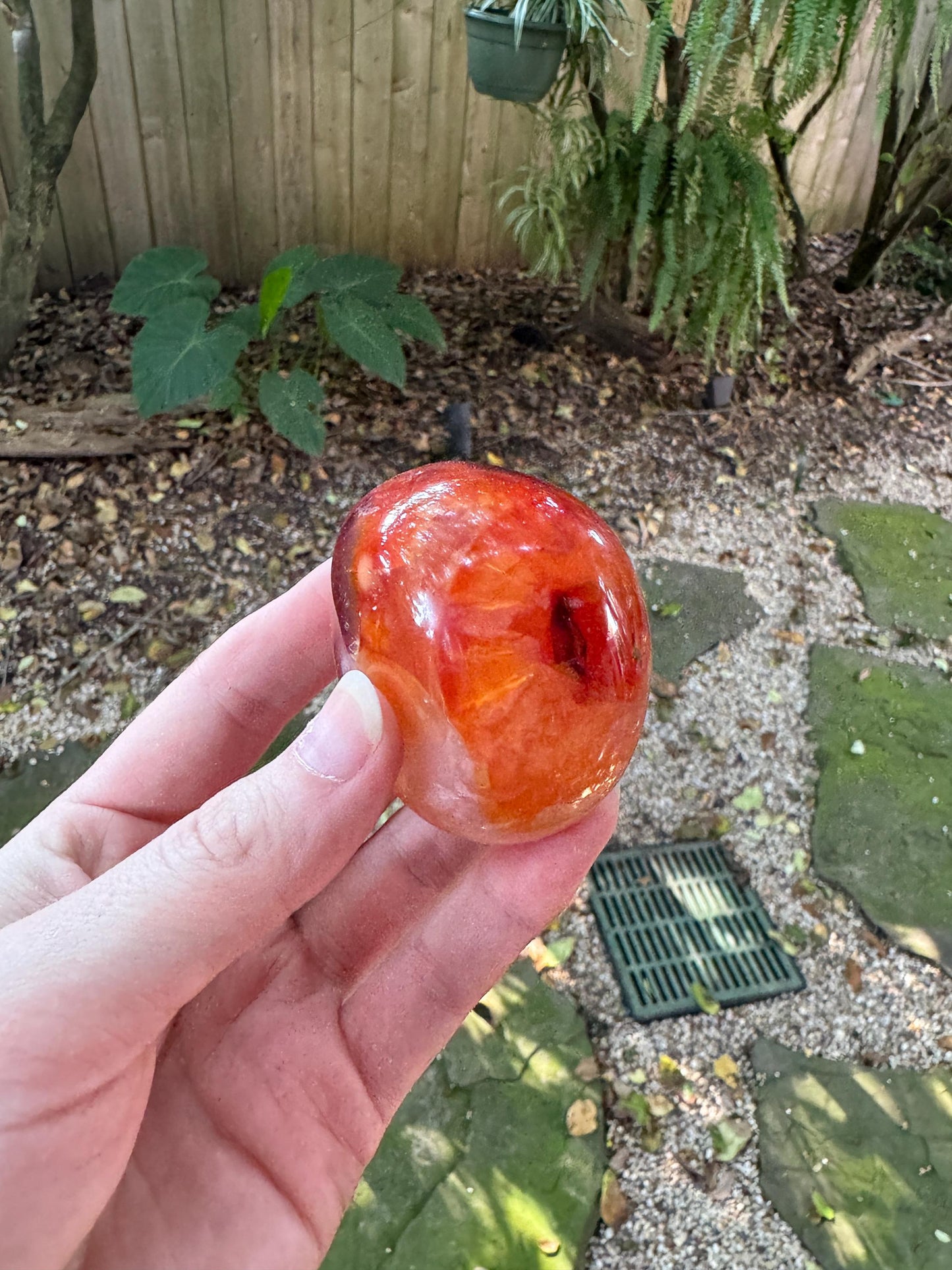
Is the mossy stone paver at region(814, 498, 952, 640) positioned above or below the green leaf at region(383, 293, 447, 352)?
below

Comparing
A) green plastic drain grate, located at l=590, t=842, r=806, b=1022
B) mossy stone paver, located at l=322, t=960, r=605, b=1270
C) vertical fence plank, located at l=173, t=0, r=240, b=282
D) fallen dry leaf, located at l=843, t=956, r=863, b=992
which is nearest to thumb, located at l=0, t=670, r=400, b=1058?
mossy stone paver, located at l=322, t=960, r=605, b=1270

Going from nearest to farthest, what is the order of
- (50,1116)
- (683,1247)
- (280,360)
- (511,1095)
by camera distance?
(50,1116) < (683,1247) < (511,1095) < (280,360)

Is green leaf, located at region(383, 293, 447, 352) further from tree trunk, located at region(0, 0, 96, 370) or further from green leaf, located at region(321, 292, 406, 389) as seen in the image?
tree trunk, located at region(0, 0, 96, 370)

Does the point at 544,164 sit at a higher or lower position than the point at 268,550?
higher

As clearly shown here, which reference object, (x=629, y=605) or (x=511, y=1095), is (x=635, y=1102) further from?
(x=629, y=605)

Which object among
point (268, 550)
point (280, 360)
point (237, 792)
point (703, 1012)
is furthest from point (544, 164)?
point (237, 792)

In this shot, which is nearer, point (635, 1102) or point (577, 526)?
point (577, 526)
